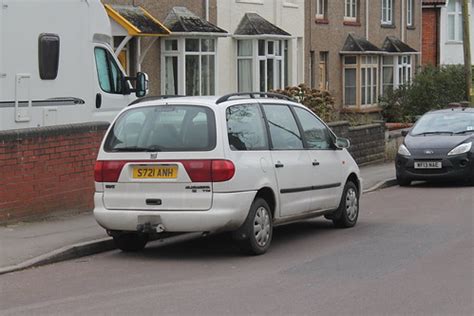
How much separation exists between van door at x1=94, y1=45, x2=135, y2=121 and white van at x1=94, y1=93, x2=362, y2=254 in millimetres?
5783

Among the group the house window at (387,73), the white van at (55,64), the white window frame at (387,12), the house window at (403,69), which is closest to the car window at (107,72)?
the white van at (55,64)

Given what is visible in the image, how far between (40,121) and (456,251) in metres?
7.16

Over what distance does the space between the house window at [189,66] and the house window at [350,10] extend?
11.8 meters

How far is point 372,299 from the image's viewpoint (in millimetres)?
8227

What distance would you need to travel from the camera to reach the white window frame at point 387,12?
42.1 metres

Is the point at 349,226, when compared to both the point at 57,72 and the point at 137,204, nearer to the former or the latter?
the point at 137,204

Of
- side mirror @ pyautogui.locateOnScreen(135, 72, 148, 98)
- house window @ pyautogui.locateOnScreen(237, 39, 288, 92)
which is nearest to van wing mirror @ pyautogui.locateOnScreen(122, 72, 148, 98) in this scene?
side mirror @ pyautogui.locateOnScreen(135, 72, 148, 98)

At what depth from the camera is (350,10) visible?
3878cm

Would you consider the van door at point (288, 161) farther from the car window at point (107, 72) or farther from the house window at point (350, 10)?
the house window at point (350, 10)

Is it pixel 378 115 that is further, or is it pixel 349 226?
pixel 378 115

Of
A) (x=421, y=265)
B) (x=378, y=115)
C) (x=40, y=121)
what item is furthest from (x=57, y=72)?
(x=378, y=115)

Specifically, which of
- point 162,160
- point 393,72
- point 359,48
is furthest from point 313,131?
point 393,72

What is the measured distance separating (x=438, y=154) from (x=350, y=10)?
20511 mm

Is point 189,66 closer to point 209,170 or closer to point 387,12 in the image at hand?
point 209,170
